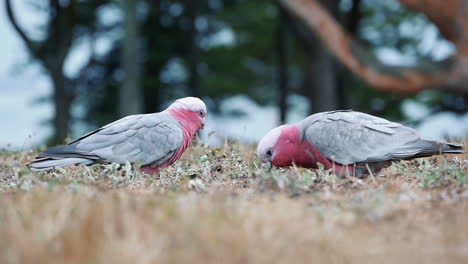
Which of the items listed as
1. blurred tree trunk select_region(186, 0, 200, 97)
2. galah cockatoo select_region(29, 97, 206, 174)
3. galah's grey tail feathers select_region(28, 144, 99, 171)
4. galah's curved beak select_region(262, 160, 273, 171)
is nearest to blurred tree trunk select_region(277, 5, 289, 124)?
blurred tree trunk select_region(186, 0, 200, 97)

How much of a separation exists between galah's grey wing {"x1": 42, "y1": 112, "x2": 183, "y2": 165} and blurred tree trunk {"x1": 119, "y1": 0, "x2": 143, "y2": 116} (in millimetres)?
7514

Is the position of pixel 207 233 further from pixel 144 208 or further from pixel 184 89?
pixel 184 89

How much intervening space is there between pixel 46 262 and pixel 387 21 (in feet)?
54.8

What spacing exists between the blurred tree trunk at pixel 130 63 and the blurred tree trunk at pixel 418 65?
3631mm

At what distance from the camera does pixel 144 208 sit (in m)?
2.97

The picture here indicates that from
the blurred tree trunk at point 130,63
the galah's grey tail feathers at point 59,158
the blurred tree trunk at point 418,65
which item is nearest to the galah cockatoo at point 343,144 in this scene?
the galah's grey tail feathers at point 59,158

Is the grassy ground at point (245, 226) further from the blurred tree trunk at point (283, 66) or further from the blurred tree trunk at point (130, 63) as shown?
the blurred tree trunk at point (283, 66)

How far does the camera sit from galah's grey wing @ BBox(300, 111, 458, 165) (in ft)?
15.3

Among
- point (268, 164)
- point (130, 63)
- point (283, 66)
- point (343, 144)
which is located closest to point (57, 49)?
point (130, 63)

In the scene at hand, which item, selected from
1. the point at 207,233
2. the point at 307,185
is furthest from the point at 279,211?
the point at 307,185

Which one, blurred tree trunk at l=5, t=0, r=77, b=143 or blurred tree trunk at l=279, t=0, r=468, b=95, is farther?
blurred tree trunk at l=5, t=0, r=77, b=143

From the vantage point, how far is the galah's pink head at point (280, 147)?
15.5ft

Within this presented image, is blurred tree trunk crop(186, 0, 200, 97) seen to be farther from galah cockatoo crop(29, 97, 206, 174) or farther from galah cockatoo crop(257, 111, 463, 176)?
galah cockatoo crop(257, 111, 463, 176)

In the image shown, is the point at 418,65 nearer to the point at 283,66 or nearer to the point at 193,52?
the point at 283,66
